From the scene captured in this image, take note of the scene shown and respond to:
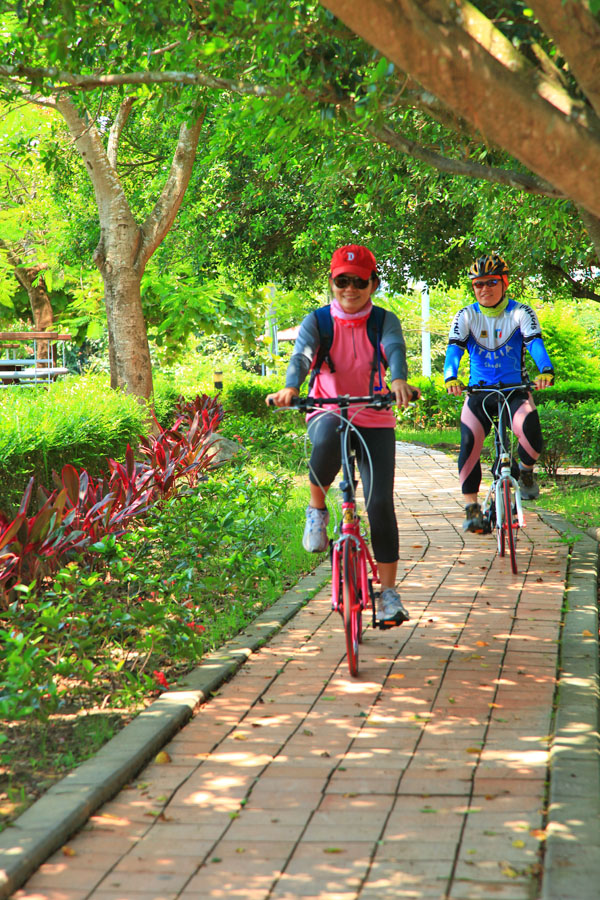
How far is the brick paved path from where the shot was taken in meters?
3.01

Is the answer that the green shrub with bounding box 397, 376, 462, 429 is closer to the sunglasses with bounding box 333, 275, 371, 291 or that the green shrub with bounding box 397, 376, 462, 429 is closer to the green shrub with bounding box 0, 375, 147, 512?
the green shrub with bounding box 0, 375, 147, 512

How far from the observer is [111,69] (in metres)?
6.88

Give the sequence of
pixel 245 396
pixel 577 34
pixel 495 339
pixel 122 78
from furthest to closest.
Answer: pixel 245 396, pixel 495 339, pixel 122 78, pixel 577 34

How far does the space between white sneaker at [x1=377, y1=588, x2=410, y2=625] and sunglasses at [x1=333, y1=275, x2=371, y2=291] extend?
1671mm

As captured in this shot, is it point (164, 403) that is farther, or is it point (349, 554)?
point (164, 403)

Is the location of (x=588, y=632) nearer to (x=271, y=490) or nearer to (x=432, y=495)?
(x=271, y=490)

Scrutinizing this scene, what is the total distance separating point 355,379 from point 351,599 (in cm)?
122

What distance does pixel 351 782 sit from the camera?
12.2 feet

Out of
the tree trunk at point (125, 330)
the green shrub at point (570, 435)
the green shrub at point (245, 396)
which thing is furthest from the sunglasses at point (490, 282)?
the green shrub at point (245, 396)

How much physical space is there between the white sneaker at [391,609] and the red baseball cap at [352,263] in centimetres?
172

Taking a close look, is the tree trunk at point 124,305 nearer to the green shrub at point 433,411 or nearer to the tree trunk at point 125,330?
the tree trunk at point 125,330

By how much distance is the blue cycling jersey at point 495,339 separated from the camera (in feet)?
23.9

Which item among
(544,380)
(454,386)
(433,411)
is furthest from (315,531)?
Answer: (433,411)

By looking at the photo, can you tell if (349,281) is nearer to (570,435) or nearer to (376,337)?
(376,337)
